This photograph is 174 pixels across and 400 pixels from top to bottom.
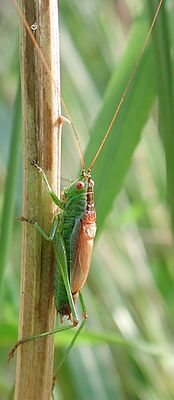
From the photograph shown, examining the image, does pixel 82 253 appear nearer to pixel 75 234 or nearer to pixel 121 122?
pixel 75 234

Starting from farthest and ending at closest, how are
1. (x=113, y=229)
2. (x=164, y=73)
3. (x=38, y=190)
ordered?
1. (x=113, y=229)
2. (x=164, y=73)
3. (x=38, y=190)

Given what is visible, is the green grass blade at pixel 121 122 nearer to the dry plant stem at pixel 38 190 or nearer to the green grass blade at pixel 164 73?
the green grass blade at pixel 164 73

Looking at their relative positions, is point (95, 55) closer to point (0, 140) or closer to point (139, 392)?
point (0, 140)

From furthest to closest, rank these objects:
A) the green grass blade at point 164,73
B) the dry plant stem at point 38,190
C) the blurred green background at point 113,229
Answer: the blurred green background at point 113,229 → the green grass blade at point 164,73 → the dry plant stem at point 38,190

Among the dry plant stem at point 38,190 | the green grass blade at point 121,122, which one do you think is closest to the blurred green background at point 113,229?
the green grass blade at point 121,122

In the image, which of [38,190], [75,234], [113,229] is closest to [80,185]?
[75,234]

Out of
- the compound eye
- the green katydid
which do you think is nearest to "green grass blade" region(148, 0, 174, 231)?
the green katydid
